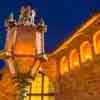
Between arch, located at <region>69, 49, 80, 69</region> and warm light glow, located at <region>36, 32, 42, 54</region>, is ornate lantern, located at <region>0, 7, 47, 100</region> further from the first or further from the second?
arch, located at <region>69, 49, 80, 69</region>

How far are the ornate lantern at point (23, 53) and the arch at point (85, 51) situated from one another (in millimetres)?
3749

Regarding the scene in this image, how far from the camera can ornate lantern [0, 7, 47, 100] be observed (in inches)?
80.9

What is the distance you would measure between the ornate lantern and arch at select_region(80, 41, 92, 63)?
3.75 meters

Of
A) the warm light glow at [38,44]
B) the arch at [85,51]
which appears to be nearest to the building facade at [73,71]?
the arch at [85,51]

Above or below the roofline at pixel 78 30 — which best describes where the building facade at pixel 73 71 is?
below

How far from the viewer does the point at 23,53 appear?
2049 millimetres

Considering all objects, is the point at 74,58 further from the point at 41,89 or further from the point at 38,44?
the point at 38,44

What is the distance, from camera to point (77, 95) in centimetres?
623

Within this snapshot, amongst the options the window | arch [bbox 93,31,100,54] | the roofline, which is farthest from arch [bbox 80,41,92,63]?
the window

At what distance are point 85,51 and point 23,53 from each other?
418 centimetres

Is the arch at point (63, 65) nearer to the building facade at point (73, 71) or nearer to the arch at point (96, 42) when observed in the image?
the building facade at point (73, 71)

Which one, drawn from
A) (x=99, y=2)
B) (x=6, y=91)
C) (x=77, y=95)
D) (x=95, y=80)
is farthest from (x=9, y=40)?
(x=6, y=91)

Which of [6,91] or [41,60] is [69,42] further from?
[41,60]

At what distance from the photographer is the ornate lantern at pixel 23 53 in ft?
6.74
